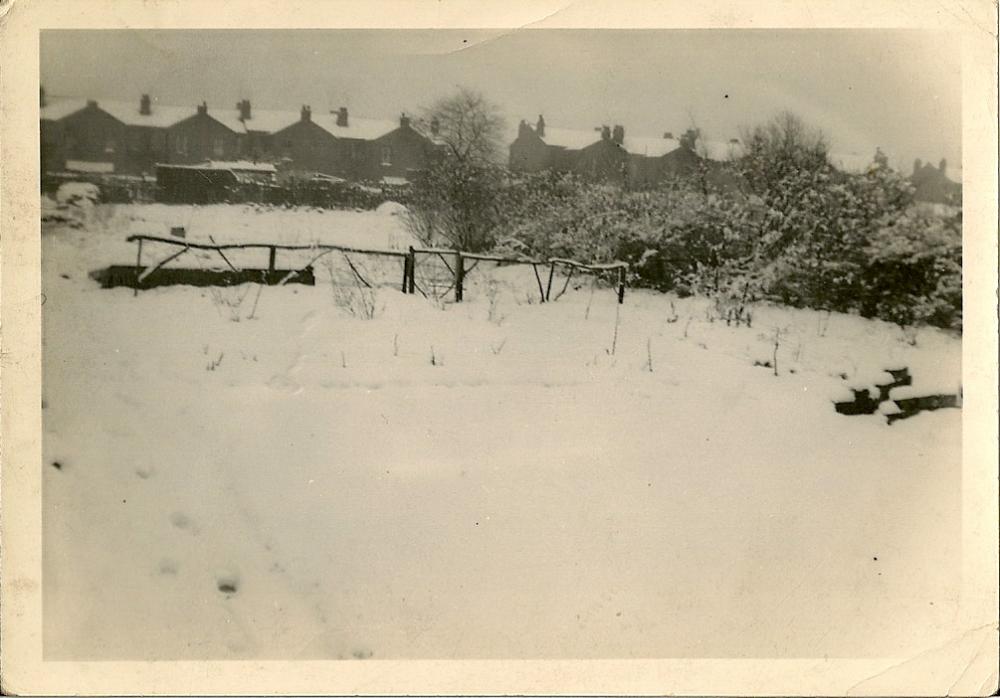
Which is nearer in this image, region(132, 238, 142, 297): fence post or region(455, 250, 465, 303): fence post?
region(132, 238, 142, 297): fence post

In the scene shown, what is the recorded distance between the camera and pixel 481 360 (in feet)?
8.73

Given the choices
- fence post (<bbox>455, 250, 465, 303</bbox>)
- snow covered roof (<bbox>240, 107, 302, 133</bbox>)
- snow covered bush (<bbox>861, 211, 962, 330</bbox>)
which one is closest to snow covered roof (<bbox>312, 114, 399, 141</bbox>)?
snow covered roof (<bbox>240, 107, 302, 133</bbox>)

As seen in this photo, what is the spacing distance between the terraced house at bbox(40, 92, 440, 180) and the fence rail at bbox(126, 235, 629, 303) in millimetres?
351

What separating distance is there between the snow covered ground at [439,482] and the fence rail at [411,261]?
0.19ft

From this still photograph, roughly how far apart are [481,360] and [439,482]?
61 centimetres

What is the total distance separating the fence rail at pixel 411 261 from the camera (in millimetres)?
2590

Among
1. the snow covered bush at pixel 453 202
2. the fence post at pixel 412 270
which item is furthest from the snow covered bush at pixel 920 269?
the fence post at pixel 412 270

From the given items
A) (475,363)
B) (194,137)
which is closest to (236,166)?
(194,137)

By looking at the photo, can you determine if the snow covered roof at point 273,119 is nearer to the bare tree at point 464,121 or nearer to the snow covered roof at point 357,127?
the snow covered roof at point 357,127

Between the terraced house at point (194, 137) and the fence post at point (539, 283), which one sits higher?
the terraced house at point (194, 137)

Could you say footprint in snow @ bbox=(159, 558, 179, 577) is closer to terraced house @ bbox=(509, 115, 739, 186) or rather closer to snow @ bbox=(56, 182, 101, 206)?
snow @ bbox=(56, 182, 101, 206)

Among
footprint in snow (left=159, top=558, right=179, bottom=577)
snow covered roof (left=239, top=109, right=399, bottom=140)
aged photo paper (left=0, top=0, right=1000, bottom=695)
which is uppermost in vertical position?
snow covered roof (left=239, top=109, right=399, bottom=140)

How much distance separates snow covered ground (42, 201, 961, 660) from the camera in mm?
2551

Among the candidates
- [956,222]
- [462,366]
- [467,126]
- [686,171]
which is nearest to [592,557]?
[462,366]
